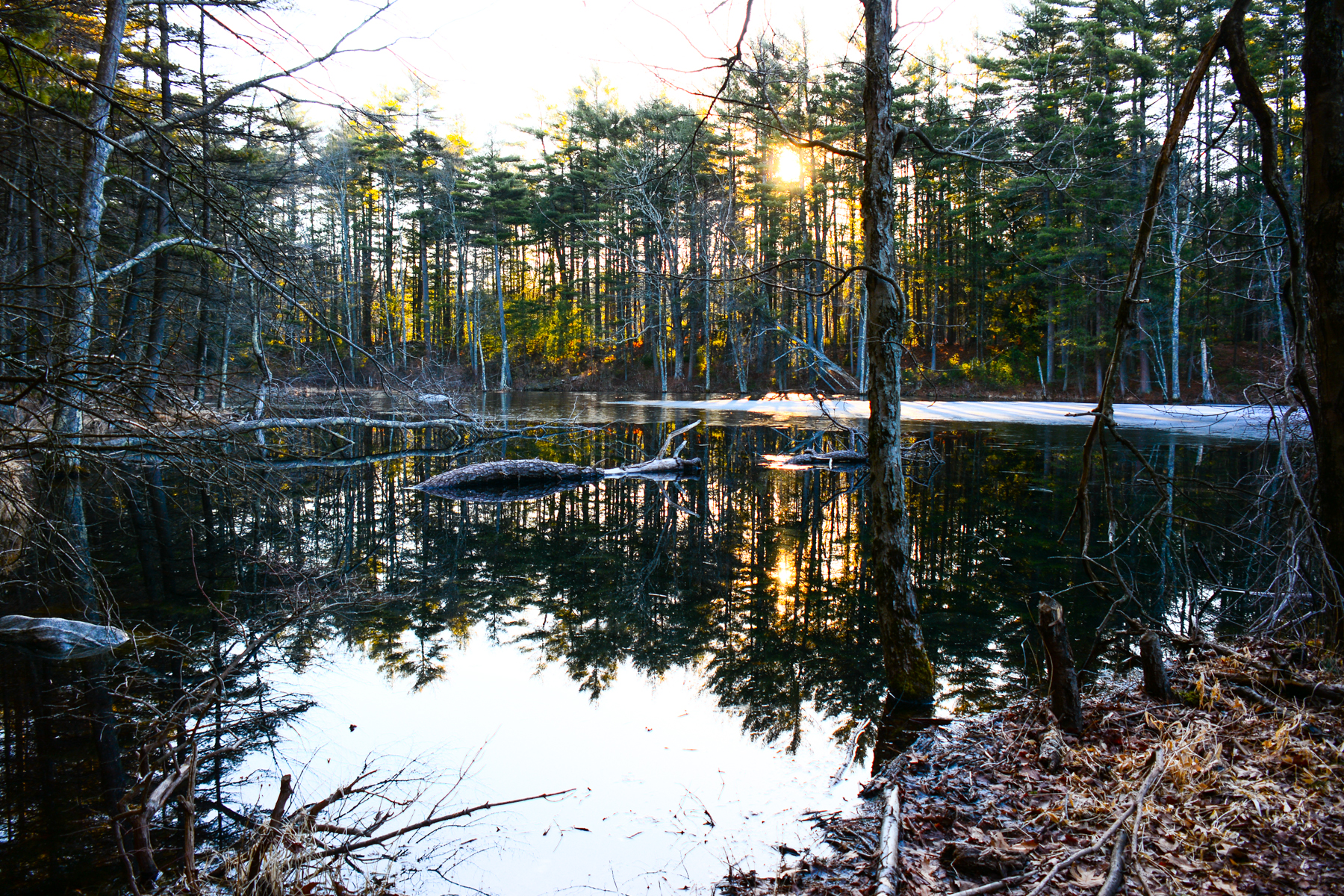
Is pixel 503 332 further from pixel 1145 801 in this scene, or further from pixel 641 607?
pixel 1145 801

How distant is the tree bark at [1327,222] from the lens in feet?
11.9

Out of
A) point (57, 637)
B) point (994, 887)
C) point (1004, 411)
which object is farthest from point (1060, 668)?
point (1004, 411)

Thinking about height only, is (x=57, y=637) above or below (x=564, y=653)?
above

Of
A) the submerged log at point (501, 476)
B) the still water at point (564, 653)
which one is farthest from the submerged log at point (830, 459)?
the submerged log at point (501, 476)

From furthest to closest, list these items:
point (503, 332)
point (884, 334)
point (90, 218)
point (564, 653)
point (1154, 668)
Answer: point (503, 332) < point (564, 653) < point (90, 218) < point (884, 334) < point (1154, 668)

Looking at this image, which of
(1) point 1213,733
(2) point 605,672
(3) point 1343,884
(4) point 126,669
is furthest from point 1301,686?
(4) point 126,669

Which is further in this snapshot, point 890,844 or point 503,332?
point 503,332

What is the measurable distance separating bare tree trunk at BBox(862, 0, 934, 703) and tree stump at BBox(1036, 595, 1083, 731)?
95cm

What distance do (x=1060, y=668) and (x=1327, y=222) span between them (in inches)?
107

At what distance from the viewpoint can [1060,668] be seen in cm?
416

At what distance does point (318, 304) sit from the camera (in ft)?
11.0

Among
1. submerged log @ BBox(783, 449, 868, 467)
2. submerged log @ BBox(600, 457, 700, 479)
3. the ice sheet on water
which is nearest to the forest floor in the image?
submerged log @ BBox(600, 457, 700, 479)

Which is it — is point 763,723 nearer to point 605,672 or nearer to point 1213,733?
point 605,672

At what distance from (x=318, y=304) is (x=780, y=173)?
3742 cm
